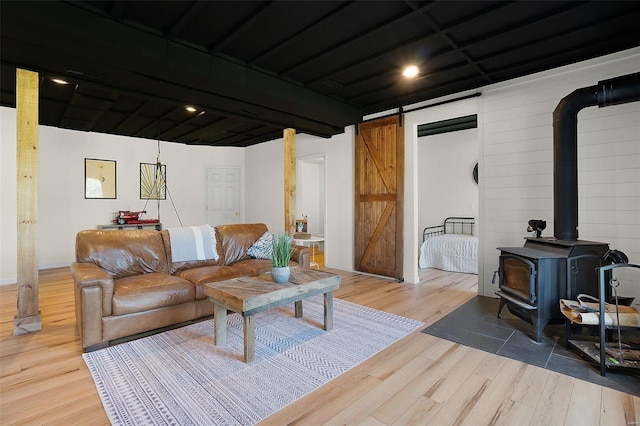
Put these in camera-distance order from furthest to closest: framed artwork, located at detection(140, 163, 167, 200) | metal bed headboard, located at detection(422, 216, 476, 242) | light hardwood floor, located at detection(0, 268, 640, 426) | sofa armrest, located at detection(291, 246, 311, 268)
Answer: framed artwork, located at detection(140, 163, 167, 200) < metal bed headboard, located at detection(422, 216, 476, 242) < sofa armrest, located at detection(291, 246, 311, 268) < light hardwood floor, located at detection(0, 268, 640, 426)

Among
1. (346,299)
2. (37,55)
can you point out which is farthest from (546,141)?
(37,55)

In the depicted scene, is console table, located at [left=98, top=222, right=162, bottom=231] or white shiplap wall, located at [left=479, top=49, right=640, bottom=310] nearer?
white shiplap wall, located at [left=479, top=49, right=640, bottom=310]

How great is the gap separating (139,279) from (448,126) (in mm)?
6193

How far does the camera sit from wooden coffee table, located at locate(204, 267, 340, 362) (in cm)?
235

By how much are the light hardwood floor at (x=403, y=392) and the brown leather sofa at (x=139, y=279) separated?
0.35 meters

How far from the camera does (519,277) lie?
2953 mm

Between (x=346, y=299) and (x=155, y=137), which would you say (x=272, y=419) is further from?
(x=155, y=137)

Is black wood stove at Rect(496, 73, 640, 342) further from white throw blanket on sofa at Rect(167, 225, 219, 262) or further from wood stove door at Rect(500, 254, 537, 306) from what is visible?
white throw blanket on sofa at Rect(167, 225, 219, 262)

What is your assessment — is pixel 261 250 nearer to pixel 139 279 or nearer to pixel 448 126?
pixel 139 279

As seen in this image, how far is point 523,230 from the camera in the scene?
3.79 metres

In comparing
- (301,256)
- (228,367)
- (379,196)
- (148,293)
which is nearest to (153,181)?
(301,256)

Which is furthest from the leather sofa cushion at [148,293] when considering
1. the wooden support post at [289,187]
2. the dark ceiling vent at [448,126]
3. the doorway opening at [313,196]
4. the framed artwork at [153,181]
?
the doorway opening at [313,196]

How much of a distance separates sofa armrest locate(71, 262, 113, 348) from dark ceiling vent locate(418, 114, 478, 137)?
5.68 meters

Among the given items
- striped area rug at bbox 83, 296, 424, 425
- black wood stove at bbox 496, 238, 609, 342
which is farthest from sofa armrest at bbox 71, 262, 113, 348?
black wood stove at bbox 496, 238, 609, 342
